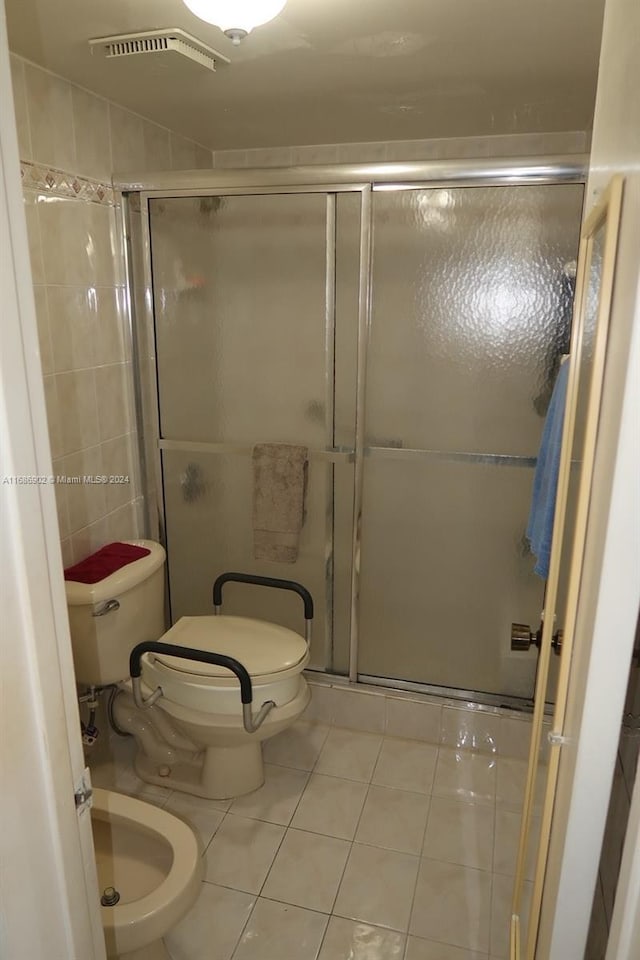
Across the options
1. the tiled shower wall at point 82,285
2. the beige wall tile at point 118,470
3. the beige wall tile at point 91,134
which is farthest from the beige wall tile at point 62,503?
the beige wall tile at point 91,134

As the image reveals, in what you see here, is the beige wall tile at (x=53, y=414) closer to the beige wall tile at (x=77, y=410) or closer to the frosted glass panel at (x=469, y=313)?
the beige wall tile at (x=77, y=410)

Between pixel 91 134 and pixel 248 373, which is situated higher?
pixel 91 134

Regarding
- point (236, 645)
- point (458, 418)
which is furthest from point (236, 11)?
point (236, 645)

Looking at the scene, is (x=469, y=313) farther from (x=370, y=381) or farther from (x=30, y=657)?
(x=30, y=657)

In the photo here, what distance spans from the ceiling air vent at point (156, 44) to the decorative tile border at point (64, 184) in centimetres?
34

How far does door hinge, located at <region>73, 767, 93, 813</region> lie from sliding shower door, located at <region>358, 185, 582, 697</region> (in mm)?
1468

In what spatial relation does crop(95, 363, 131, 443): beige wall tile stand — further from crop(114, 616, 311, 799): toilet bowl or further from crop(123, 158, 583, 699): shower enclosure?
crop(114, 616, 311, 799): toilet bowl

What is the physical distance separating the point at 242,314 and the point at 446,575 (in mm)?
1127

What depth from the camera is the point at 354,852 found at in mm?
1838

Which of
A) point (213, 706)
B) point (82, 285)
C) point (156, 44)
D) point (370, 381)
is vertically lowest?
point (213, 706)

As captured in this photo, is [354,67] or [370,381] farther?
[370,381]

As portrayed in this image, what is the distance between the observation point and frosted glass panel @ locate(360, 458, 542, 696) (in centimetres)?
212

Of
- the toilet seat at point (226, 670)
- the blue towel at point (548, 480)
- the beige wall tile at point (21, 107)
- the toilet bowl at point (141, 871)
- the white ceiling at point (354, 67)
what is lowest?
the toilet bowl at point (141, 871)

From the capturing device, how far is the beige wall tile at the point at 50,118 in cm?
173
